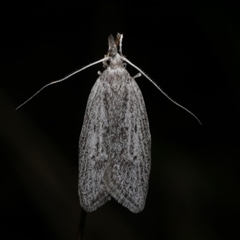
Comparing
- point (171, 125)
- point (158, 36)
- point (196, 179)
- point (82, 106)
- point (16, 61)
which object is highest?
point (16, 61)

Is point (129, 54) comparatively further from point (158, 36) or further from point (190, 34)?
point (190, 34)

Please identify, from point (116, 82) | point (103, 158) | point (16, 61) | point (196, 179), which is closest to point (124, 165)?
point (103, 158)

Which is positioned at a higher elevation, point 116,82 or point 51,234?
point 116,82

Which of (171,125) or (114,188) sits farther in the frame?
(171,125)
